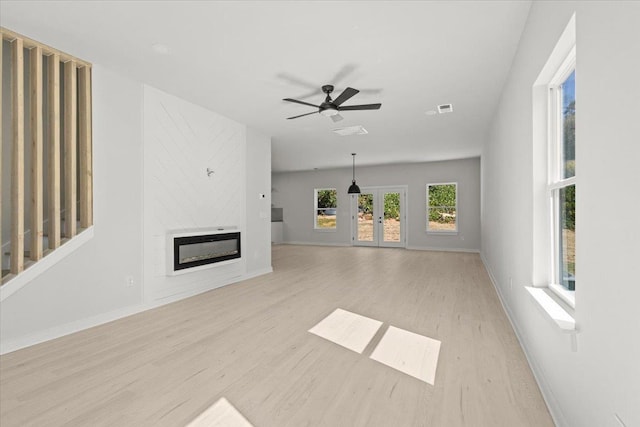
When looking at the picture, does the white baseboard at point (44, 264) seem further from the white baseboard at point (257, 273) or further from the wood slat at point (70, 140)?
the white baseboard at point (257, 273)

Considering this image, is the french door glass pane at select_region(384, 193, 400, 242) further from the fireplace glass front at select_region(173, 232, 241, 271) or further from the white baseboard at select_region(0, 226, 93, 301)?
the white baseboard at select_region(0, 226, 93, 301)

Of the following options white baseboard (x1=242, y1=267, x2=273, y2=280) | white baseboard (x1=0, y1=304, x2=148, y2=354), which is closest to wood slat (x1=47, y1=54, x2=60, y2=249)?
white baseboard (x1=0, y1=304, x2=148, y2=354)

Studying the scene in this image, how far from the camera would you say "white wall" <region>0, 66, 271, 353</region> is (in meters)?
3.04

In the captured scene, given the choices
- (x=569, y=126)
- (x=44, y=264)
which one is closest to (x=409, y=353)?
(x=569, y=126)

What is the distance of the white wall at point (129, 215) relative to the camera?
3.04 m

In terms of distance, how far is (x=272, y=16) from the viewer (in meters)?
2.60

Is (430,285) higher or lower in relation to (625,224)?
lower

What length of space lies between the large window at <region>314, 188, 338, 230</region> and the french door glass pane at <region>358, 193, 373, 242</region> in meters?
0.91

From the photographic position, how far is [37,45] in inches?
118

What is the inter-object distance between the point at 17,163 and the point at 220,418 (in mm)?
2858

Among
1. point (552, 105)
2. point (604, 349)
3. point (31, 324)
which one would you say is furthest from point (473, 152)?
point (31, 324)

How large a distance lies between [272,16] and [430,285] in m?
4.28

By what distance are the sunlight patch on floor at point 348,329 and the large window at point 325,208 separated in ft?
25.8

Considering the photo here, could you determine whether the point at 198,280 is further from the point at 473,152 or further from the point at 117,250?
the point at 473,152
